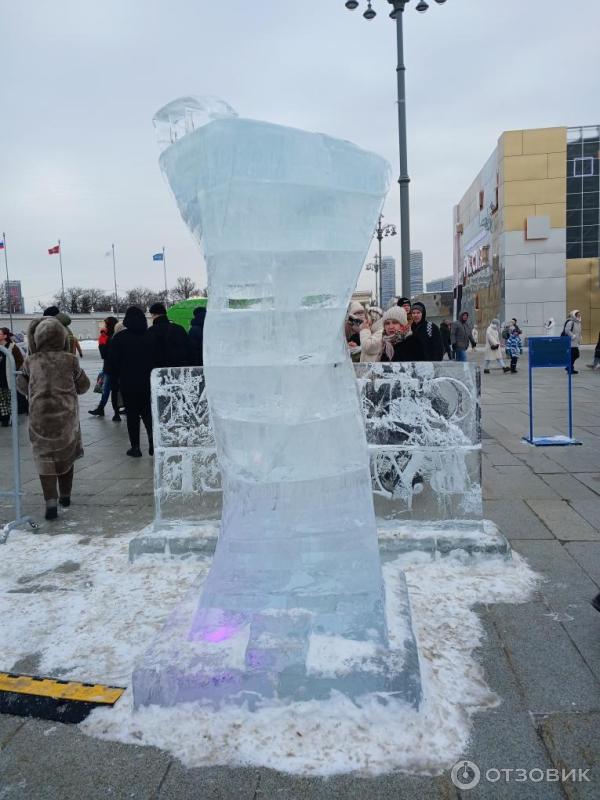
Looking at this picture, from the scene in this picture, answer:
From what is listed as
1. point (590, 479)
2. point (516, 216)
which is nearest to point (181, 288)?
point (516, 216)

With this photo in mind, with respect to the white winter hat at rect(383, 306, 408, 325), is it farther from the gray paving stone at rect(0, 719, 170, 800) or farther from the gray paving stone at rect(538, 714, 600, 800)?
the gray paving stone at rect(0, 719, 170, 800)

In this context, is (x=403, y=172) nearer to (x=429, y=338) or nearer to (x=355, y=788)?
(x=429, y=338)

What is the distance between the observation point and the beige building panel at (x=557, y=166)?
26.7 meters

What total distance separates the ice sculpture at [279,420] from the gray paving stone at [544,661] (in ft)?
1.76

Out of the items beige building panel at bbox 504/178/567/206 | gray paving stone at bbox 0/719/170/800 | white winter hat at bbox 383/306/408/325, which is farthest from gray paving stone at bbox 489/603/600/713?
beige building panel at bbox 504/178/567/206

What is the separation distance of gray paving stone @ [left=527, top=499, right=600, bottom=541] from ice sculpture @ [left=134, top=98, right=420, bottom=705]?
2.18 metres

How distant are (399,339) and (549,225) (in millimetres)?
24720

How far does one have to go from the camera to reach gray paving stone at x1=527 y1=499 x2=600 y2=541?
4.19 meters

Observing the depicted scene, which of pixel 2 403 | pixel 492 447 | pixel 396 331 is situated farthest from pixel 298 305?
pixel 2 403

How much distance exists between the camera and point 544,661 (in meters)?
2.65

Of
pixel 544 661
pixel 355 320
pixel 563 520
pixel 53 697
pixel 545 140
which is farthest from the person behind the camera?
pixel 545 140

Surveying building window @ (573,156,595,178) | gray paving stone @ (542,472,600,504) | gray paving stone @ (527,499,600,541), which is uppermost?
building window @ (573,156,595,178)

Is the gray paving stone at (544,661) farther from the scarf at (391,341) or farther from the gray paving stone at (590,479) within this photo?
the scarf at (391,341)

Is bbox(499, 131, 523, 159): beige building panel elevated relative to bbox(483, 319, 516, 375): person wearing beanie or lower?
elevated
